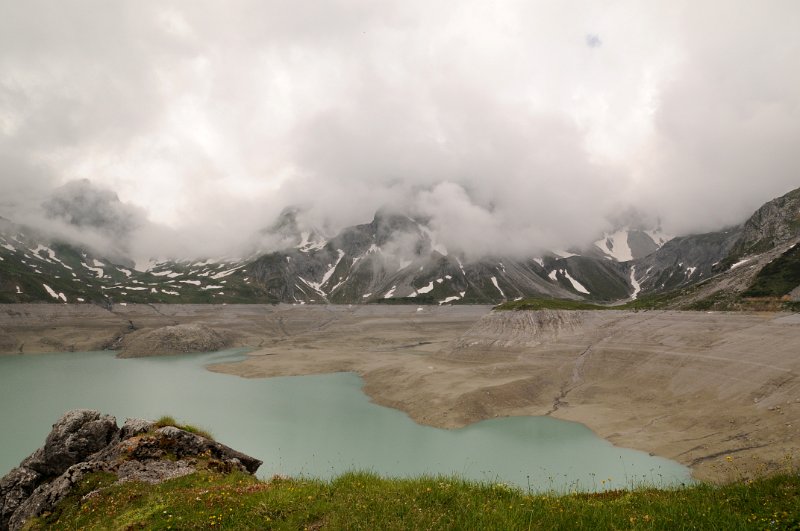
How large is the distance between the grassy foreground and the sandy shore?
1236 centimetres

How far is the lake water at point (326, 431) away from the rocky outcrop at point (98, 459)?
34.9 ft

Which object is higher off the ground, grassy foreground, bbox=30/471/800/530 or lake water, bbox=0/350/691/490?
grassy foreground, bbox=30/471/800/530

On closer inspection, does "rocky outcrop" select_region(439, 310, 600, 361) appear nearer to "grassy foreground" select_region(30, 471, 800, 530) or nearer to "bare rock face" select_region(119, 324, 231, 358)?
"grassy foreground" select_region(30, 471, 800, 530)

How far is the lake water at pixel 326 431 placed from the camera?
39812mm


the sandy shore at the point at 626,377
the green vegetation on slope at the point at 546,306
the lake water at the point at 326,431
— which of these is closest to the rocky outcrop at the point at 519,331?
the sandy shore at the point at 626,377

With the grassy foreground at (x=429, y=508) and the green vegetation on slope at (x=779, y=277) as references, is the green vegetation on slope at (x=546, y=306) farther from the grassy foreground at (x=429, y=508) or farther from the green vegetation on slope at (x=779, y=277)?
the grassy foreground at (x=429, y=508)

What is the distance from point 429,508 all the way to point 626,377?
7036cm

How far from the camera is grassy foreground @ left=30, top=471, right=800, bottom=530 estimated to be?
24.4 feet

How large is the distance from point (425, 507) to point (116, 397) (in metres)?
89.3

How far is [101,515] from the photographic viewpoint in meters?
11.4

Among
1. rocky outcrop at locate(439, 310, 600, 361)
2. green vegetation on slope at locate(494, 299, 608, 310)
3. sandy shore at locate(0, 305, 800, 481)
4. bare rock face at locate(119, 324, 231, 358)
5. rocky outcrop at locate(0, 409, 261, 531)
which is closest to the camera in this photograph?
rocky outcrop at locate(0, 409, 261, 531)

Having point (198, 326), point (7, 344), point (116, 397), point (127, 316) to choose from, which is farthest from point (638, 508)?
point (127, 316)

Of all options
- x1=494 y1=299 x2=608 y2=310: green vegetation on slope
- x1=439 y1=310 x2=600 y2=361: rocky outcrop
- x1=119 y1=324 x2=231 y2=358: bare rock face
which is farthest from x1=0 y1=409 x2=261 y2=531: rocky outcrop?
x1=119 y1=324 x2=231 y2=358: bare rock face

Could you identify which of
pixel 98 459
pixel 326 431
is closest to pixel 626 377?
pixel 326 431
